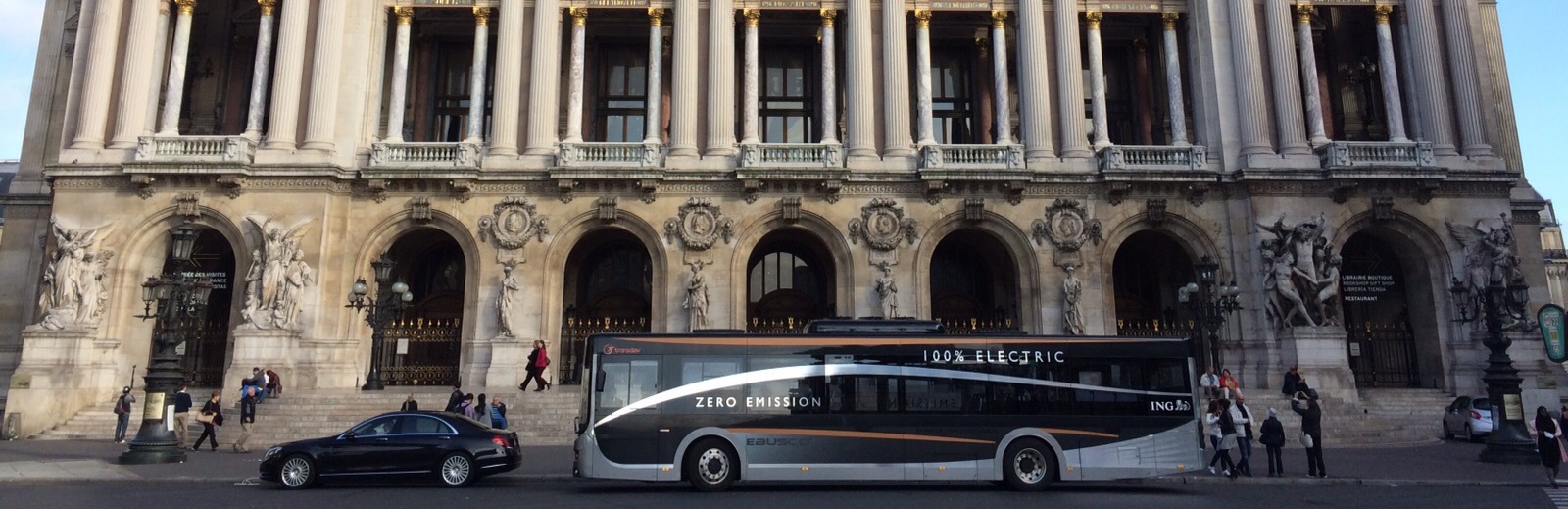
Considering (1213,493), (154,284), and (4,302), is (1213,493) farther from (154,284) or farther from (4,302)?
(4,302)

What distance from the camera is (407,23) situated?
3206 centimetres

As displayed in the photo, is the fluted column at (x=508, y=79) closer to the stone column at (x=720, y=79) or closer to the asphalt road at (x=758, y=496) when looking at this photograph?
the stone column at (x=720, y=79)

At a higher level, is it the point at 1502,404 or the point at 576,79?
the point at 576,79

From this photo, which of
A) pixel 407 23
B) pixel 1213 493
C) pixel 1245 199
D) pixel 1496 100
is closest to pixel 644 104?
pixel 407 23

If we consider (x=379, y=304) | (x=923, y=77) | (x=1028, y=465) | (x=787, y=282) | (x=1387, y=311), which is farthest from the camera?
(x=787, y=282)

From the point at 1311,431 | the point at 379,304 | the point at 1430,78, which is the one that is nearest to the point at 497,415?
the point at 379,304

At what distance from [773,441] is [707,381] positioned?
137 cm

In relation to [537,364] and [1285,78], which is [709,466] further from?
[1285,78]

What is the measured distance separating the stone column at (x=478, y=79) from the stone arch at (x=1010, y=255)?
486 inches

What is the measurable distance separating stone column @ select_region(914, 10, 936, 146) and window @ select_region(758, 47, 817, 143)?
4222 millimetres

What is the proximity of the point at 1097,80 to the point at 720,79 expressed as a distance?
1216 centimetres

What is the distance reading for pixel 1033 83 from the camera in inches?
1211

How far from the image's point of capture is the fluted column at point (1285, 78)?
30156 millimetres

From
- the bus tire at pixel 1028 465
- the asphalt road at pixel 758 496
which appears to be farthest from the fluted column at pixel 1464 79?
the bus tire at pixel 1028 465
